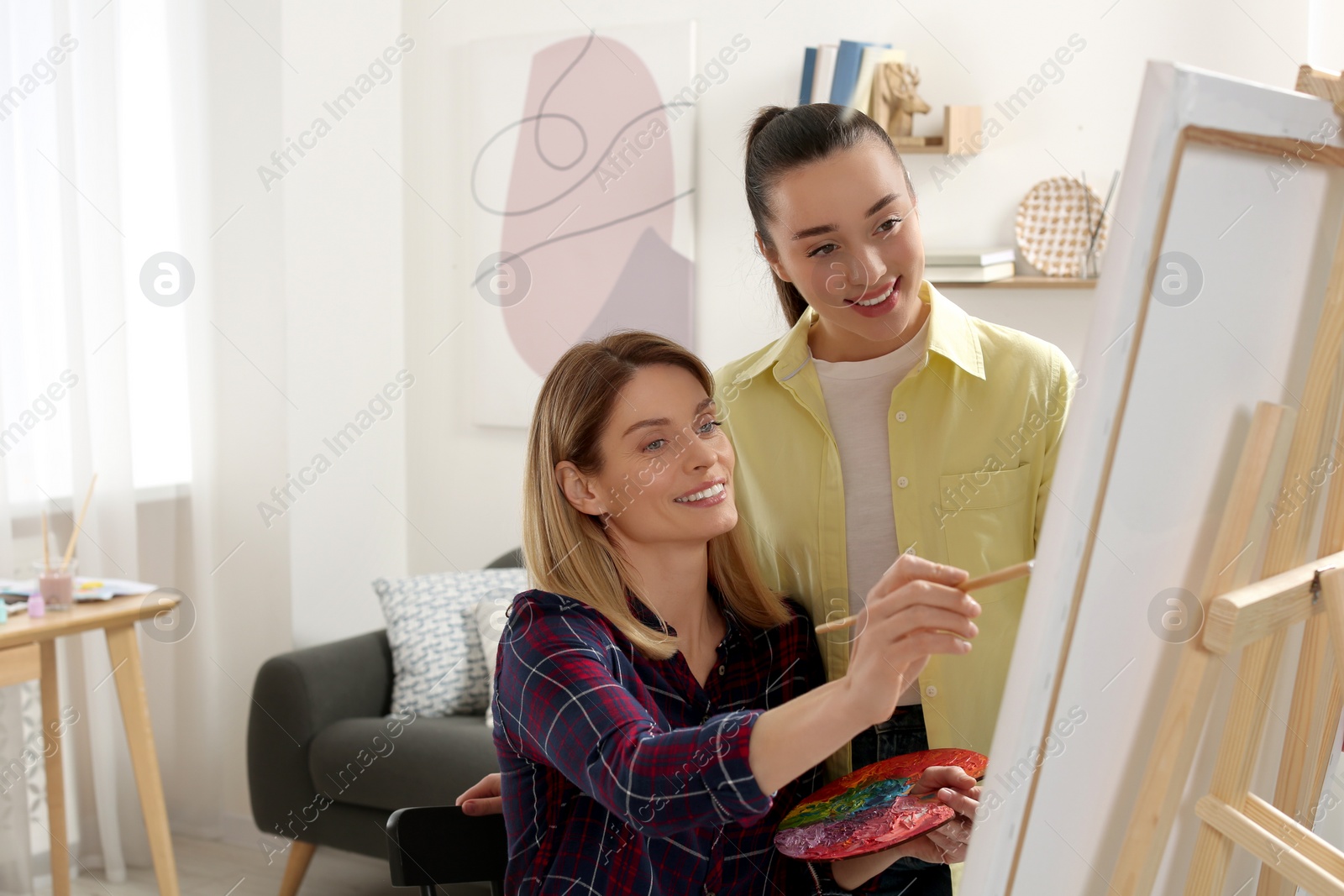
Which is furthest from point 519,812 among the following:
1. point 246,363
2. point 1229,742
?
point 246,363

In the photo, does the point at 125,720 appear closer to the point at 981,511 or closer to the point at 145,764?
the point at 145,764

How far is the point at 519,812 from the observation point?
1.30 meters

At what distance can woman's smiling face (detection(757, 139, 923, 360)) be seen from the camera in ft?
4.40

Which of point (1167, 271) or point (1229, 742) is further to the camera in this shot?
point (1229, 742)

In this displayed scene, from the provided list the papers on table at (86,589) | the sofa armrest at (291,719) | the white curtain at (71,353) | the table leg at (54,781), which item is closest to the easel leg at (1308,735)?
the sofa armrest at (291,719)

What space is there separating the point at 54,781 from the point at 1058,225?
9.20 ft

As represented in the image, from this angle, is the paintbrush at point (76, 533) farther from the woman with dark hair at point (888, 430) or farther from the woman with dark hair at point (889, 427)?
the woman with dark hair at point (889, 427)

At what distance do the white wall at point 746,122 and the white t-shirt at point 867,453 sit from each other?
87 cm

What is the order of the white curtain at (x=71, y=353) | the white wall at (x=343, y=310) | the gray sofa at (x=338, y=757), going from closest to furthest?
the gray sofa at (x=338, y=757)
the white curtain at (x=71, y=353)
the white wall at (x=343, y=310)

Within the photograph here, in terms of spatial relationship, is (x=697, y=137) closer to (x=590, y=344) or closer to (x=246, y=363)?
(x=246, y=363)

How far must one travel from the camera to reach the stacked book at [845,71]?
2.93 meters

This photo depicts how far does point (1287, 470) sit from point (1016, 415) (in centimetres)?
51

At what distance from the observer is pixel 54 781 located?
2689 mm

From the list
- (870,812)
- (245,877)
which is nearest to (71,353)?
(245,877)
